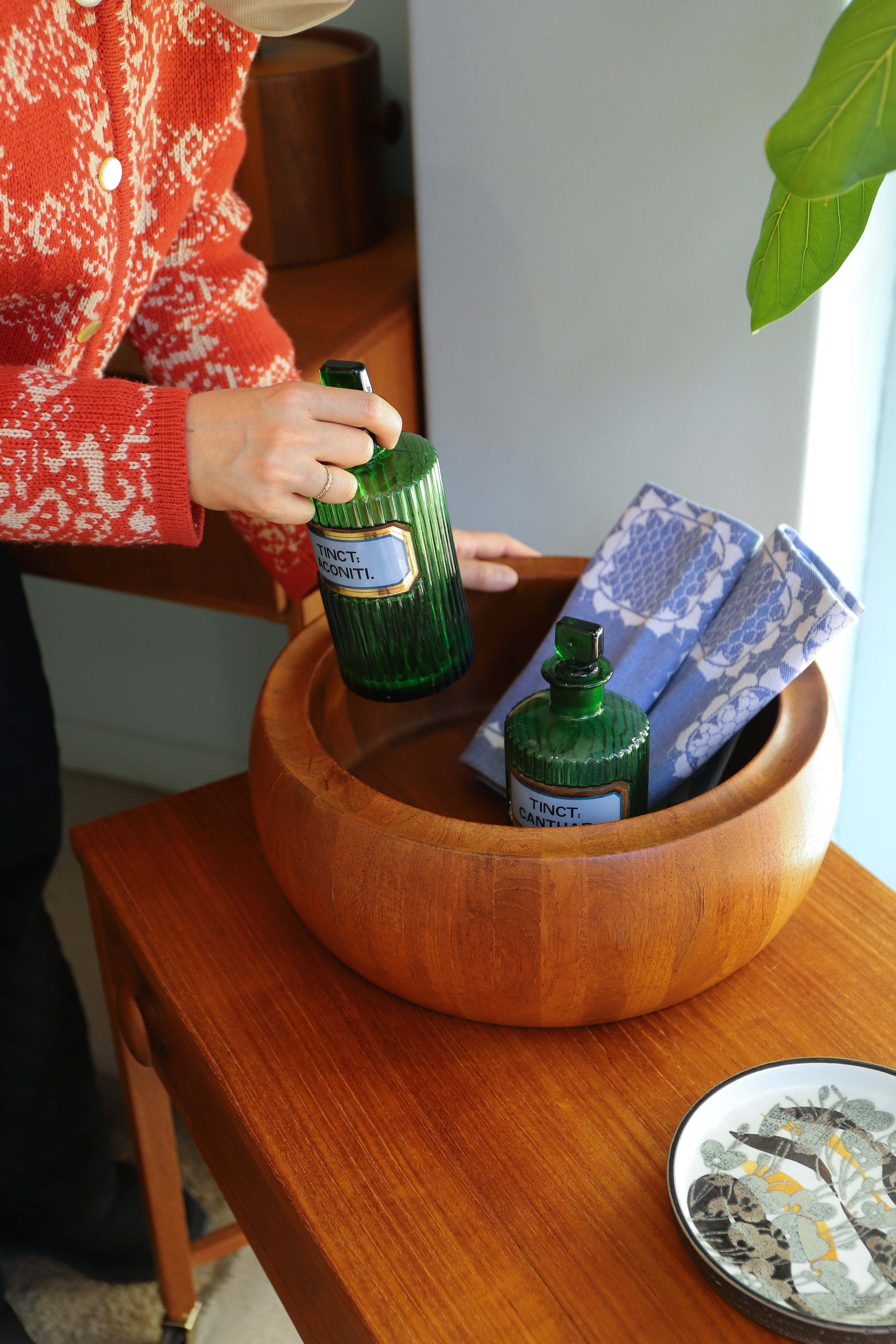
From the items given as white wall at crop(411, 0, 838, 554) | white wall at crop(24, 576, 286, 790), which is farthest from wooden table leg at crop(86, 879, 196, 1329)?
white wall at crop(24, 576, 286, 790)

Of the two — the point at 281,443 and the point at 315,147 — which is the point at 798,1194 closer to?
the point at 281,443

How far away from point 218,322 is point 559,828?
1.72 feet

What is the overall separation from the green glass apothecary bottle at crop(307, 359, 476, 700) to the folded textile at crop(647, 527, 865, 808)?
0.15 m

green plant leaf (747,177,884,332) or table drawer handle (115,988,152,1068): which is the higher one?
green plant leaf (747,177,884,332)

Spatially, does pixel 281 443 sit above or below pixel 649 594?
above

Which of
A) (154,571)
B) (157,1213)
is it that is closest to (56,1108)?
(157,1213)

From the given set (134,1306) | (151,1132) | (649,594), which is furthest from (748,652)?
(134,1306)

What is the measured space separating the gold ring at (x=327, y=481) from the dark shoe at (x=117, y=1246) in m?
0.85

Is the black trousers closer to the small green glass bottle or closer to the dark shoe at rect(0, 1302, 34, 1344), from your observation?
the dark shoe at rect(0, 1302, 34, 1344)

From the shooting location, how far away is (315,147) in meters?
1.14

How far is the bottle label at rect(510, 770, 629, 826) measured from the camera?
0.60 m

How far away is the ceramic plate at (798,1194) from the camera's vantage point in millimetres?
476

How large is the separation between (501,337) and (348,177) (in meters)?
0.34

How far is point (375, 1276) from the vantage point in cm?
51
